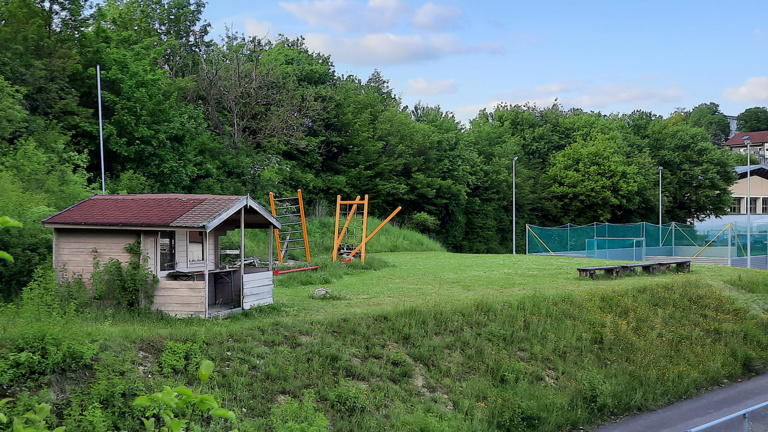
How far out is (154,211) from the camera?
16250 millimetres

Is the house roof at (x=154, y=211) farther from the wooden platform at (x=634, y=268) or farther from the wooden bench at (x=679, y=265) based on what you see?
the wooden bench at (x=679, y=265)

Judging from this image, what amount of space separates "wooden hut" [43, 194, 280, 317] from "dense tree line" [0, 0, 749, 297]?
68.4 inches

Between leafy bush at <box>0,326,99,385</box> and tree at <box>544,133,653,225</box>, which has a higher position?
tree at <box>544,133,653,225</box>

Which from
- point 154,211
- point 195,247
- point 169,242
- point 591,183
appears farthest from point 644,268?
point 591,183

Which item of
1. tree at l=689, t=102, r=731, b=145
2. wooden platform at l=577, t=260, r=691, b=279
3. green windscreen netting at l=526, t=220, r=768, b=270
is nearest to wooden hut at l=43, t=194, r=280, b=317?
wooden platform at l=577, t=260, r=691, b=279

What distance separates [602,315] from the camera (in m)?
20.1

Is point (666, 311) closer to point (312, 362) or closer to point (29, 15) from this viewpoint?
point (312, 362)

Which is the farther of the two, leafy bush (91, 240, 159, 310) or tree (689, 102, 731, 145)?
tree (689, 102, 731, 145)

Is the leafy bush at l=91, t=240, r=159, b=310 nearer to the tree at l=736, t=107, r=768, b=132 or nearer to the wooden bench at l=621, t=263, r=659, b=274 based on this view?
the wooden bench at l=621, t=263, r=659, b=274

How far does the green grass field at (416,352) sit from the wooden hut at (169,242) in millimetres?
848

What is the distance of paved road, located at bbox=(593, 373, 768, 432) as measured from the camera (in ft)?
43.3

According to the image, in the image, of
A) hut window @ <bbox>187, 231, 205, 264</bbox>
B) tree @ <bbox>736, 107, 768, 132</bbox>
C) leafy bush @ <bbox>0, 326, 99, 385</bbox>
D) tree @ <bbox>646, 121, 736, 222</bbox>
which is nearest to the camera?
leafy bush @ <bbox>0, 326, 99, 385</bbox>

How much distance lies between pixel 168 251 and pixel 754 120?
573 ft

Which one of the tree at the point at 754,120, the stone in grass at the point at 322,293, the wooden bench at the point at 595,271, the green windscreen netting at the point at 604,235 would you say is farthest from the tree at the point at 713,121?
the stone in grass at the point at 322,293
